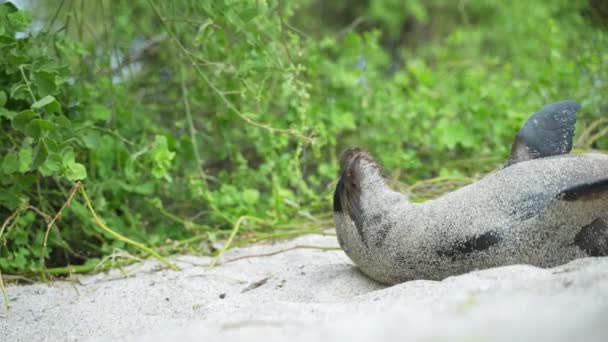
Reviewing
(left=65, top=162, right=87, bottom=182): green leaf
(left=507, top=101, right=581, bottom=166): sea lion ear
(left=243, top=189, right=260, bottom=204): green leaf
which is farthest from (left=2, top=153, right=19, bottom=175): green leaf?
(left=507, top=101, right=581, bottom=166): sea lion ear

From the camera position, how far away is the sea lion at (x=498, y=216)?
1.61m

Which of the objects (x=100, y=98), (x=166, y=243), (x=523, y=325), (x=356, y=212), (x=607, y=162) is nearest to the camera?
(x=523, y=325)

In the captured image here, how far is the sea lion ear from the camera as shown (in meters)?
1.81

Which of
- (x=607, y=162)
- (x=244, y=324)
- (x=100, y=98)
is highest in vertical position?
(x=100, y=98)

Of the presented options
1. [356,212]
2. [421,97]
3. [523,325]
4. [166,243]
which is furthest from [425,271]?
[421,97]

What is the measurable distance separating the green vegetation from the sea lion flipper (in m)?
1.19

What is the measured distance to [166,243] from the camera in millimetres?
2701

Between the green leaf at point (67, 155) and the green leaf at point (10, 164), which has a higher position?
the green leaf at point (67, 155)

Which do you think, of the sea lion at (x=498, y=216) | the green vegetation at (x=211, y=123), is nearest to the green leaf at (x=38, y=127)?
the green vegetation at (x=211, y=123)

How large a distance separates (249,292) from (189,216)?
1.10 m

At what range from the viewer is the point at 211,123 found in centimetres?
310

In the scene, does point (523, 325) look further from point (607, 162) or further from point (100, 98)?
point (100, 98)

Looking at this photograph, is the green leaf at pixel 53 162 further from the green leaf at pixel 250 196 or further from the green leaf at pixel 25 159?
the green leaf at pixel 250 196

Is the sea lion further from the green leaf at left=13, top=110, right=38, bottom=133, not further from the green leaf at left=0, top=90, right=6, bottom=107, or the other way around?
the green leaf at left=0, top=90, right=6, bottom=107
